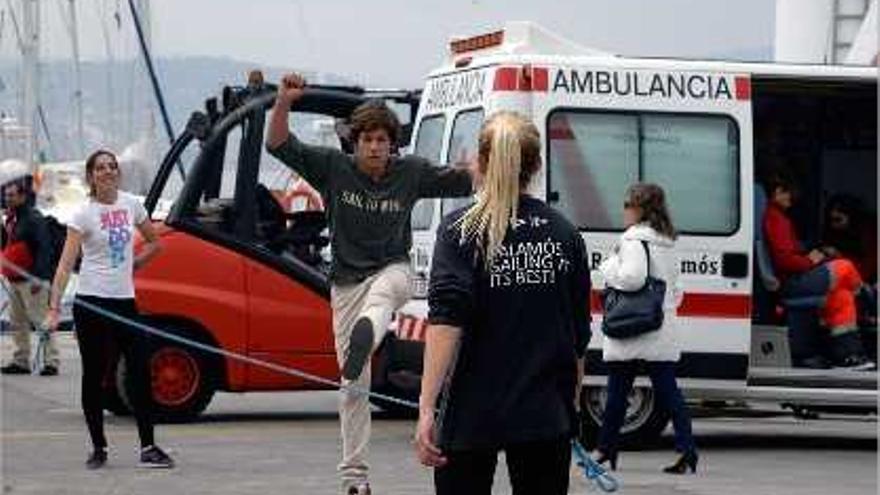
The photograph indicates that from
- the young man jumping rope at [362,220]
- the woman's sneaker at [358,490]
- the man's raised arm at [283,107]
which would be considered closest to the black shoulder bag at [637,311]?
the young man jumping rope at [362,220]

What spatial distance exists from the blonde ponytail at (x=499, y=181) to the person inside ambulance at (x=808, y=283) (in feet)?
28.5

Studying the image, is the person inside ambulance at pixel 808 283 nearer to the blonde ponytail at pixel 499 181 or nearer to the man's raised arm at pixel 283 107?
the man's raised arm at pixel 283 107

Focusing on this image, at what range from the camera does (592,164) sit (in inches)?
535

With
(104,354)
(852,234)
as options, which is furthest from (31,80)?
(104,354)

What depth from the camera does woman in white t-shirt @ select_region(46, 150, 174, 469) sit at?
38.4ft

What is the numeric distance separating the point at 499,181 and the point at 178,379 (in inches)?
364

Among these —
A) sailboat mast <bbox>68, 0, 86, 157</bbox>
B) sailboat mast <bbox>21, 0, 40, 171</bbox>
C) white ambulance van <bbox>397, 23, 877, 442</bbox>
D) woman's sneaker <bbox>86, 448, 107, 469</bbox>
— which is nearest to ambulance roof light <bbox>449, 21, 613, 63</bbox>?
white ambulance van <bbox>397, 23, 877, 442</bbox>

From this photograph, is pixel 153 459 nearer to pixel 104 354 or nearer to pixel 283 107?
pixel 104 354

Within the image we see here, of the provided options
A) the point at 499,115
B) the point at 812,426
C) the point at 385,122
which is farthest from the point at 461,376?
the point at 812,426

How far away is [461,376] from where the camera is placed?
21.0 ft

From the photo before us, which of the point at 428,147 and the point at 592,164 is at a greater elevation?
the point at 428,147

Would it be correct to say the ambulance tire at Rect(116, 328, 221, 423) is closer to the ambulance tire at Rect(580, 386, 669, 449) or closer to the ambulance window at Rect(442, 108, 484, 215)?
the ambulance window at Rect(442, 108, 484, 215)

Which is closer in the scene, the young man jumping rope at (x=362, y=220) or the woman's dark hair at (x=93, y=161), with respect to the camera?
the young man jumping rope at (x=362, y=220)

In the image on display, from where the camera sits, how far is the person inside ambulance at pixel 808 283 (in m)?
14.8
